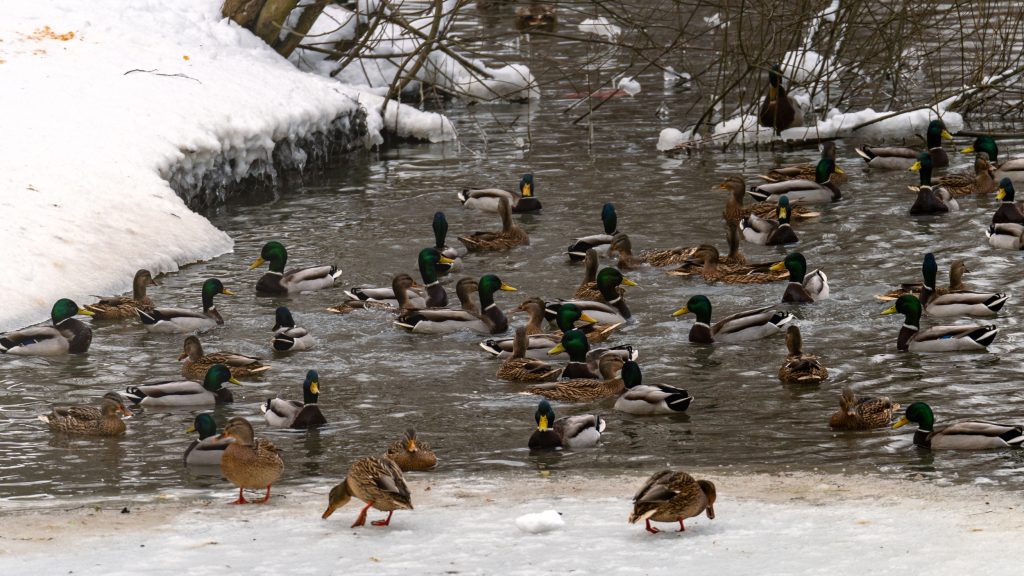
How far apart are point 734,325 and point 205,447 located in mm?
5581

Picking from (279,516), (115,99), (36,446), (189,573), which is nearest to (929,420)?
(279,516)

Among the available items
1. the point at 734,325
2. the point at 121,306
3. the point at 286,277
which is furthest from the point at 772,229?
the point at 121,306

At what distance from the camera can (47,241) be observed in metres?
17.2

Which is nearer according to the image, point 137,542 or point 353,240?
point 137,542

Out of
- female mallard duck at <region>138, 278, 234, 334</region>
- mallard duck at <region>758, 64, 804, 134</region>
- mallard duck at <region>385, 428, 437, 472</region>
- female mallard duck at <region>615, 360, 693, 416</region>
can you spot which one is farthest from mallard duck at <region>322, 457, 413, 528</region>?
mallard duck at <region>758, 64, 804, 134</region>

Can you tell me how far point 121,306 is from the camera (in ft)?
52.2

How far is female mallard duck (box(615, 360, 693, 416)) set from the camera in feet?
40.8

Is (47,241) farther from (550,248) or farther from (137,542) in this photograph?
(137,542)

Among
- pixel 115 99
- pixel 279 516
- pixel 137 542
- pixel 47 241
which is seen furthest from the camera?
pixel 115 99

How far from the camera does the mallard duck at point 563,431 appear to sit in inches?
455

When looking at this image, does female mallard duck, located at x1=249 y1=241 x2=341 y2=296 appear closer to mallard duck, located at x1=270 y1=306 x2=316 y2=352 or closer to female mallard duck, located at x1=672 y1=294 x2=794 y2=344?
mallard duck, located at x1=270 y1=306 x2=316 y2=352

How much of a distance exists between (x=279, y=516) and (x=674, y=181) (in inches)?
528

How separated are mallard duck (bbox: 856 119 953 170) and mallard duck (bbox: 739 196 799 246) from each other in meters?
3.79

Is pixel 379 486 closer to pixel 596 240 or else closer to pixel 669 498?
pixel 669 498
